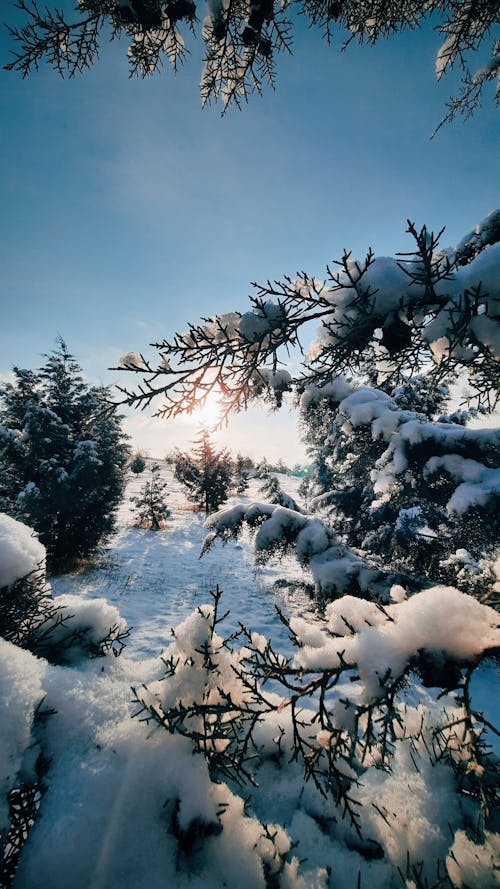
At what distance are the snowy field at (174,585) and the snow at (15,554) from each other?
14.4 ft

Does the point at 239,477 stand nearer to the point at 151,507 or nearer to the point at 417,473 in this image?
the point at 151,507

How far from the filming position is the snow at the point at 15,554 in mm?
1796

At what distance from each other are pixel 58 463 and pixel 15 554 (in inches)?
368

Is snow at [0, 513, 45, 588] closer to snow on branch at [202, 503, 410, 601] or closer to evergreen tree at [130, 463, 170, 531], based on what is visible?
snow on branch at [202, 503, 410, 601]

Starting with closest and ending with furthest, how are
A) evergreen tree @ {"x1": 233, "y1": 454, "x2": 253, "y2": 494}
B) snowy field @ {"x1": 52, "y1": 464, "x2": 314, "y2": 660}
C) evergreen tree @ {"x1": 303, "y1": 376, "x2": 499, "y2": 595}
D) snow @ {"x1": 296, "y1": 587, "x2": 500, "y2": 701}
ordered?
snow @ {"x1": 296, "y1": 587, "x2": 500, "y2": 701}
evergreen tree @ {"x1": 303, "y1": 376, "x2": 499, "y2": 595}
snowy field @ {"x1": 52, "y1": 464, "x2": 314, "y2": 660}
evergreen tree @ {"x1": 233, "y1": 454, "x2": 253, "y2": 494}

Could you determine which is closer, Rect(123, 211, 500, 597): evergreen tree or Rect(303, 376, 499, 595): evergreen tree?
Rect(123, 211, 500, 597): evergreen tree

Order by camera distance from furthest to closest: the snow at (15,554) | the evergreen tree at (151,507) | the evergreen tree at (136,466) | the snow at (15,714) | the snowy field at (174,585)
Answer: the evergreen tree at (136,466) → the evergreen tree at (151,507) → the snowy field at (174,585) → the snow at (15,554) → the snow at (15,714)

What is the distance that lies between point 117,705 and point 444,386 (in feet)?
25.0

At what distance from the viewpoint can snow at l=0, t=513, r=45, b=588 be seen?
1796mm

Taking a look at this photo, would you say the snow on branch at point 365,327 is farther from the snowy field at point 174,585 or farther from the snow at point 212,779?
the snowy field at point 174,585

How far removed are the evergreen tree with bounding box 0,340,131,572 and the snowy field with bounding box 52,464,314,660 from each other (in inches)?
56.8

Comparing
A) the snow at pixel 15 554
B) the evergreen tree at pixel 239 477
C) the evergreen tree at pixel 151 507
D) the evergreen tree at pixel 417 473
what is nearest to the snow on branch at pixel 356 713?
the snow at pixel 15 554

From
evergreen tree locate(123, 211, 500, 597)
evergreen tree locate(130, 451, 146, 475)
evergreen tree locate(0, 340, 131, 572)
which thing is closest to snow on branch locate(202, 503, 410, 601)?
evergreen tree locate(123, 211, 500, 597)

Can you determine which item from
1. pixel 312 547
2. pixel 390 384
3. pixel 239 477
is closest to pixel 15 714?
pixel 312 547
